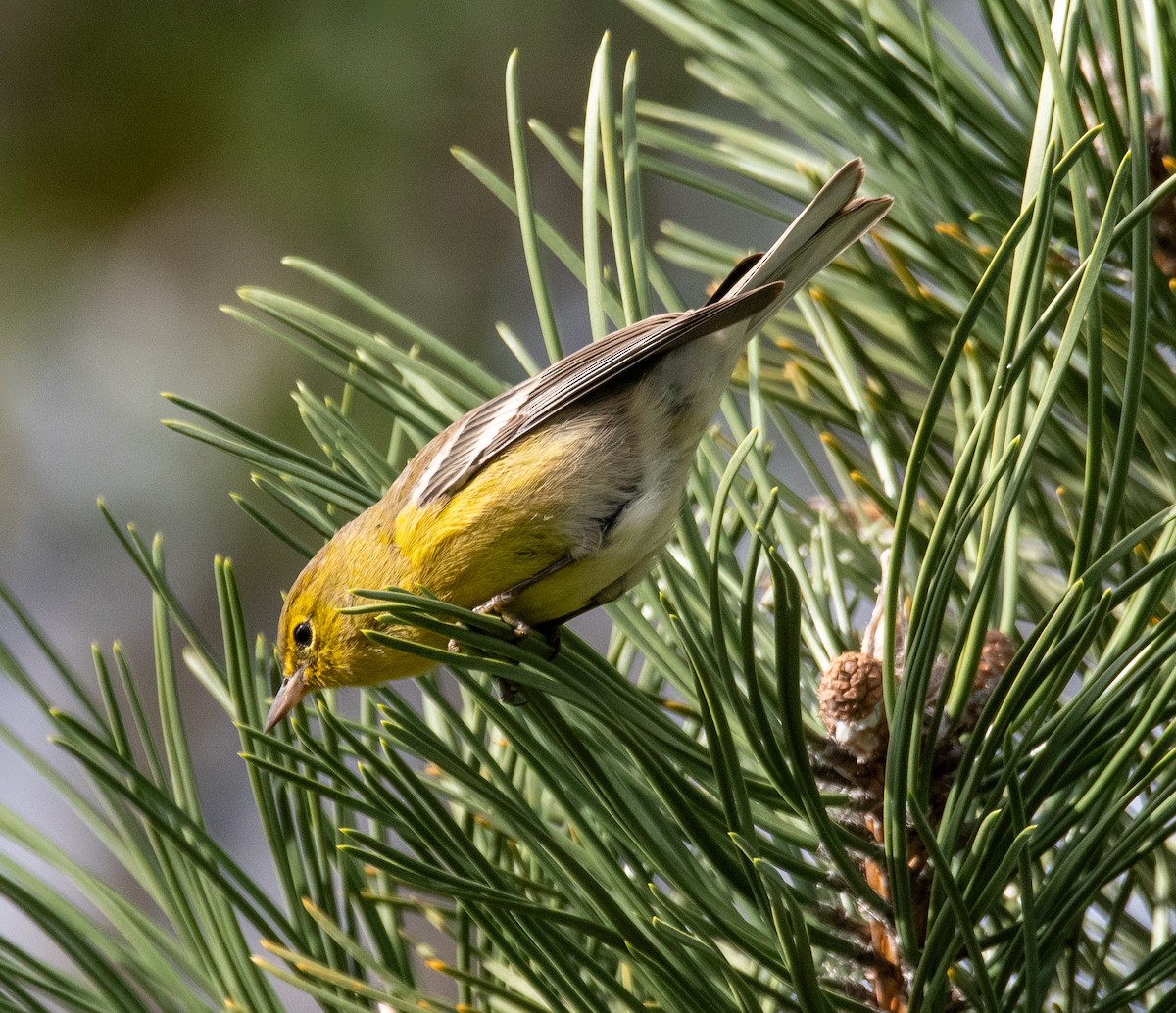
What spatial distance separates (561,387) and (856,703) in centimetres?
97

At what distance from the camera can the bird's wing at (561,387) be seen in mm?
1896

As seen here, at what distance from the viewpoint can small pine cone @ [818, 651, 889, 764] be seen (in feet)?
4.46

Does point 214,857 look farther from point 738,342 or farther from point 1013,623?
point 738,342

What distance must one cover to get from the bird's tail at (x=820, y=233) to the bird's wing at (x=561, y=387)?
34 mm

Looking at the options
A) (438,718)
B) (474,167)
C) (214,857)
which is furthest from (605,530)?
(214,857)

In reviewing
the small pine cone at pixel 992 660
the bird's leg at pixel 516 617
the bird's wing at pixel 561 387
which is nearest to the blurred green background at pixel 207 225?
the bird's wing at pixel 561 387

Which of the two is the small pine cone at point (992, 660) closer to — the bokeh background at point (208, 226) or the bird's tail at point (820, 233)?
the bird's tail at point (820, 233)

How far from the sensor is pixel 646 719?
132 centimetres

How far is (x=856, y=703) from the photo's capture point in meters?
1.36

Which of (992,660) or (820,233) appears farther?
(820,233)

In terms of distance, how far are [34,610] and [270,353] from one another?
172 centimetres

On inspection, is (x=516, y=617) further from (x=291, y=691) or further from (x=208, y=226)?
(x=208, y=226)

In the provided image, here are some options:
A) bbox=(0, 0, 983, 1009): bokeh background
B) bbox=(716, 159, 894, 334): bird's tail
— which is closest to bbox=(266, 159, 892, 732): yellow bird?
bbox=(716, 159, 894, 334): bird's tail

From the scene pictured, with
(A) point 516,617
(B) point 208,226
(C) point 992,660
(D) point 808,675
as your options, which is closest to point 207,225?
(B) point 208,226
